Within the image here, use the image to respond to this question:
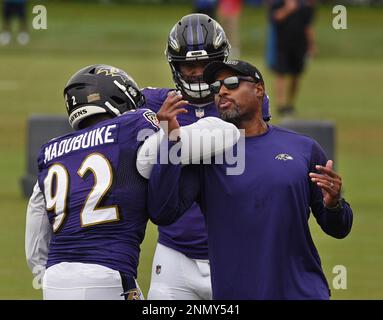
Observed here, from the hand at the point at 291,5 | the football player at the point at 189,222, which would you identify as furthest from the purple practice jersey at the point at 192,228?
the hand at the point at 291,5

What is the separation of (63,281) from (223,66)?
146cm

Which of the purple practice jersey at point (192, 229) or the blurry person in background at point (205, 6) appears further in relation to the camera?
the blurry person in background at point (205, 6)

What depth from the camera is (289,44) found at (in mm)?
24281

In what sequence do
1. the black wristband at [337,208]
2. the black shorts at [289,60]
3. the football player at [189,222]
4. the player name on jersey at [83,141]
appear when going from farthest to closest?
1. the black shorts at [289,60]
2. the football player at [189,222]
3. the player name on jersey at [83,141]
4. the black wristband at [337,208]

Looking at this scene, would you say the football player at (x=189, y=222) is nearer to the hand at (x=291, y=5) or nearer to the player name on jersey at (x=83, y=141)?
the player name on jersey at (x=83, y=141)

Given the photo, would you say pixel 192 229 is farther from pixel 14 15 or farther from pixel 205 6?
pixel 14 15

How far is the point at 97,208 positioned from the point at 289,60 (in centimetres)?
1813

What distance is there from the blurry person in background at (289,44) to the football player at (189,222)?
16002 millimetres

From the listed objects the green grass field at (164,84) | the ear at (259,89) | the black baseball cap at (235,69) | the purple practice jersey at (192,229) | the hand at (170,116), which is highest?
the black baseball cap at (235,69)

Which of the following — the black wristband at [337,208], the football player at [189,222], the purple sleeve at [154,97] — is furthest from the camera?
the purple sleeve at [154,97]

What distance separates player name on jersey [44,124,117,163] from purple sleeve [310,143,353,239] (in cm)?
109

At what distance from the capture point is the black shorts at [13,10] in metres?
35.8

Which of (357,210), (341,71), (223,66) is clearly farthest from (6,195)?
(341,71)
